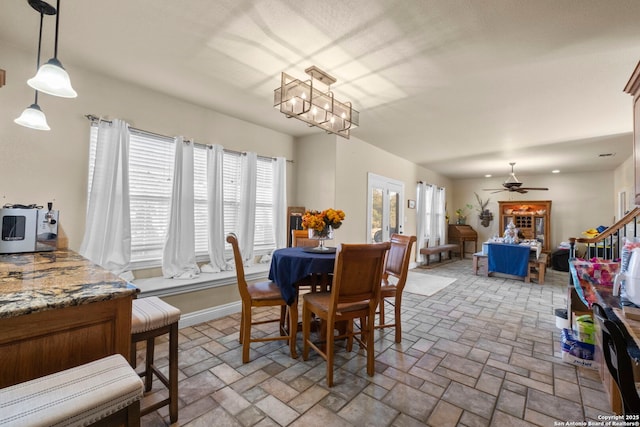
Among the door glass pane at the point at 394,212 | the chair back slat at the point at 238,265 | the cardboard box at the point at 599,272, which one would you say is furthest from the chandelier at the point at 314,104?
the door glass pane at the point at 394,212

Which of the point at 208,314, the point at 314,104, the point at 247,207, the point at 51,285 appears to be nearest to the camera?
the point at 51,285

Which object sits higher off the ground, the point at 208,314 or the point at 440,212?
the point at 440,212

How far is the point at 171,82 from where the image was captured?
2.89 metres

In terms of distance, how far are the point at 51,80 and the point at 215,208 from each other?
216 cm

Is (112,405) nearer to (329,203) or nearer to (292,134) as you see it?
(329,203)

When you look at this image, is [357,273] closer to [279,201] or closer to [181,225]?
[181,225]

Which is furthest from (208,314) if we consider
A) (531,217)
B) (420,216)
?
(531,217)

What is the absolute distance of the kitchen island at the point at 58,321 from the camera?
1.01m

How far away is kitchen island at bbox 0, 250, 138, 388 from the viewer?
3.31ft

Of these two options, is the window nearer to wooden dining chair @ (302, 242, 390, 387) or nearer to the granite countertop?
the granite countertop

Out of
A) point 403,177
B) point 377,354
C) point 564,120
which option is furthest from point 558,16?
point 403,177

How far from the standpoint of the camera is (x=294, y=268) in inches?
93.9

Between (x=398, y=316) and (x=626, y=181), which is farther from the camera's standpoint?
(x=626, y=181)

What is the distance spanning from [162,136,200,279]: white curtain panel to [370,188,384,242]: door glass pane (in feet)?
10.4
